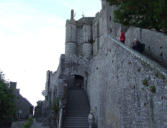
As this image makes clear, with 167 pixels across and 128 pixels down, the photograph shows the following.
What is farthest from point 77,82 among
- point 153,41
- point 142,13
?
point 142,13

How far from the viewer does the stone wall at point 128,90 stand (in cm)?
806

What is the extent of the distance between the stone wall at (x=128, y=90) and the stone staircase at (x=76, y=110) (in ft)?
3.93

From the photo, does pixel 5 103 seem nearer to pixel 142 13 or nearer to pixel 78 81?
pixel 78 81

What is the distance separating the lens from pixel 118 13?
37.5 feet

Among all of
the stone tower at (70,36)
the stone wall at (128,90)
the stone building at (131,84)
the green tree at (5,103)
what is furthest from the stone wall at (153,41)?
the stone tower at (70,36)

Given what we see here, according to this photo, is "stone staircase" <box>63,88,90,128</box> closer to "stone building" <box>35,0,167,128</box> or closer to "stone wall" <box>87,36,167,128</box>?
"stone building" <box>35,0,167,128</box>

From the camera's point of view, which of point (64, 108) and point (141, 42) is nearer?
point (141, 42)

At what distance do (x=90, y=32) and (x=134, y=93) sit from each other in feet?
125

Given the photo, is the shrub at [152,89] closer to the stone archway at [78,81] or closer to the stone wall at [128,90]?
the stone wall at [128,90]

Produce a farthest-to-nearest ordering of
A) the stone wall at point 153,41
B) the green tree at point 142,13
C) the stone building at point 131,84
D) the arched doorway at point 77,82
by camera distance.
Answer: the arched doorway at point 77,82, the stone wall at point 153,41, the green tree at point 142,13, the stone building at point 131,84

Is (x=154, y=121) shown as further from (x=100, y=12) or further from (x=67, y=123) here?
(x=100, y=12)

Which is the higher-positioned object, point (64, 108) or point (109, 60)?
point (109, 60)

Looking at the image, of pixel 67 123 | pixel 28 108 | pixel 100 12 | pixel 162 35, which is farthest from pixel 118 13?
pixel 28 108

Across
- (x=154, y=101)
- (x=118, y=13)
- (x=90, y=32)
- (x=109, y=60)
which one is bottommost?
(x=154, y=101)
